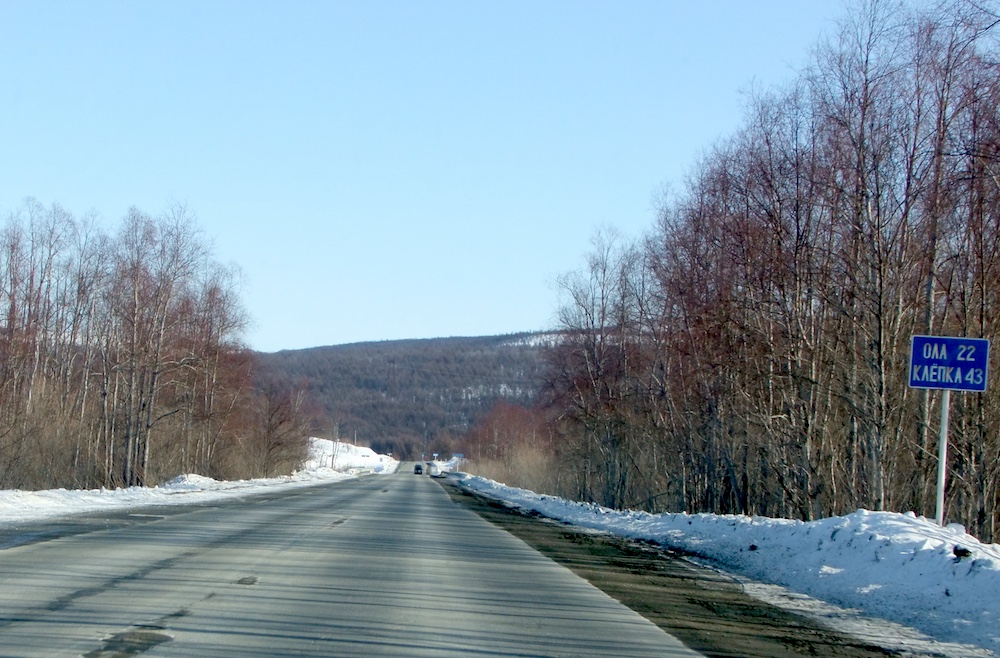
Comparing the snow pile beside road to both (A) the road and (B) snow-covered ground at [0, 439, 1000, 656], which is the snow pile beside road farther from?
(B) snow-covered ground at [0, 439, 1000, 656]

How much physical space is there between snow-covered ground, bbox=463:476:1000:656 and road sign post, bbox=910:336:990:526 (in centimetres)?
130

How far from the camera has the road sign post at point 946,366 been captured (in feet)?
38.8

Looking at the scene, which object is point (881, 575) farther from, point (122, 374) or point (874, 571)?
point (122, 374)

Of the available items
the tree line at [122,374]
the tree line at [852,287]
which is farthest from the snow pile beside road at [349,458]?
the tree line at [852,287]

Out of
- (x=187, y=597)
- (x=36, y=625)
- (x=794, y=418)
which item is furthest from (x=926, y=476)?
(x=36, y=625)

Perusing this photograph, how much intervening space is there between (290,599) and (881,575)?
7.27 meters

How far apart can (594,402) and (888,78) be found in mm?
25318

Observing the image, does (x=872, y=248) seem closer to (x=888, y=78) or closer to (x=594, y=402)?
(x=888, y=78)

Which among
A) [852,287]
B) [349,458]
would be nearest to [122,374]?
[852,287]

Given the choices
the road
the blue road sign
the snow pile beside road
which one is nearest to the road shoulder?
the road

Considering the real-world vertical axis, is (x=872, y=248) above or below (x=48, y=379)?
above

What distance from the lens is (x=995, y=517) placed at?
66.9 ft

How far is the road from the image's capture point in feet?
23.7

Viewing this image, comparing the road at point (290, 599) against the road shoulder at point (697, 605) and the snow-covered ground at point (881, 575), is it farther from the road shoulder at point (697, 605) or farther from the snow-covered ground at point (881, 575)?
the snow-covered ground at point (881, 575)
